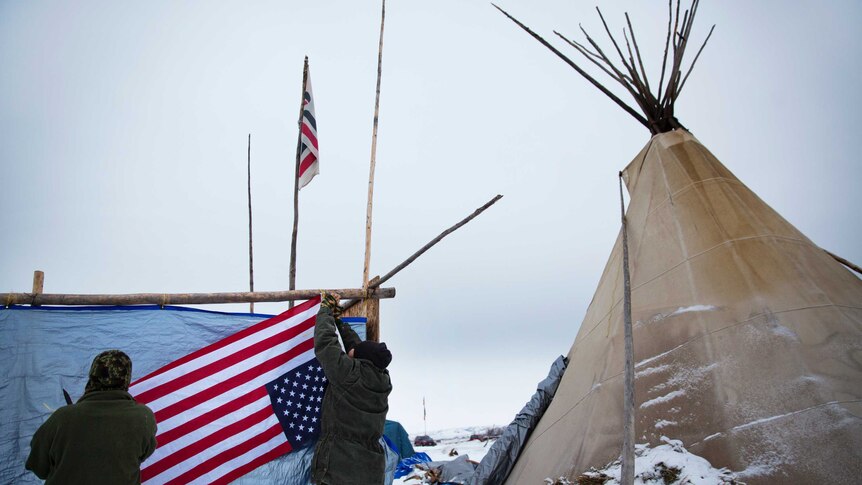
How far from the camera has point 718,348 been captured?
3.29 metres

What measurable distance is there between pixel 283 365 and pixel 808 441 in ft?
11.2

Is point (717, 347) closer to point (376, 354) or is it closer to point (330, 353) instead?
point (376, 354)

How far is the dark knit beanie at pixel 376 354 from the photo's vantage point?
3193mm

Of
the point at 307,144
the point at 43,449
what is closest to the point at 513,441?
the point at 43,449

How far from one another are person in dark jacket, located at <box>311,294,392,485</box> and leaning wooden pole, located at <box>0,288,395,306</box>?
2.32 ft

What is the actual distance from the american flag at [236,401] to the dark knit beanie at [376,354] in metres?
0.60

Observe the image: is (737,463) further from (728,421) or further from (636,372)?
(636,372)

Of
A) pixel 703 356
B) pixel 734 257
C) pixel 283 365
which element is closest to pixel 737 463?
pixel 703 356

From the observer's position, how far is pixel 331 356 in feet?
10.1

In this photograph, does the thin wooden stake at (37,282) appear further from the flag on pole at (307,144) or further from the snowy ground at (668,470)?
the snowy ground at (668,470)

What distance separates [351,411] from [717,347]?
8.69 feet

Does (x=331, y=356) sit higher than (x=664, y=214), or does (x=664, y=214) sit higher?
(x=664, y=214)

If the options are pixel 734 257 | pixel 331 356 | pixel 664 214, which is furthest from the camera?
pixel 664 214

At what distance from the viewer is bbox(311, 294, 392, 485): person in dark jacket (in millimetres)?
3027
